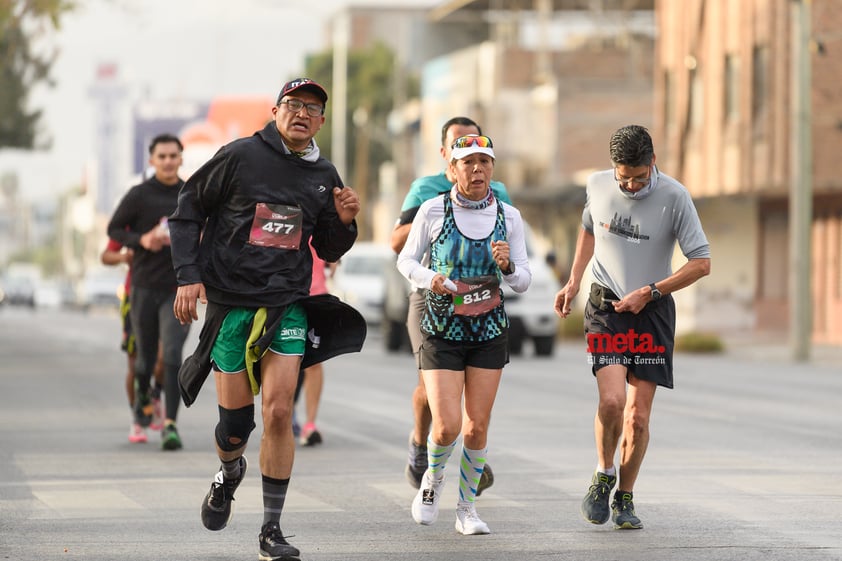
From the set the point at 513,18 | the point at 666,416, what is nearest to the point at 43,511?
the point at 666,416

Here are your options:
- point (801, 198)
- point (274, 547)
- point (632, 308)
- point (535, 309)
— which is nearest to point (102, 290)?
point (535, 309)

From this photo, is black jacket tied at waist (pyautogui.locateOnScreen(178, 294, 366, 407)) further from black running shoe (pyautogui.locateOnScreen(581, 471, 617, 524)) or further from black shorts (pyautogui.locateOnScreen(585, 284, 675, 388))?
black running shoe (pyautogui.locateOnScreen(581, 471, 617, 524))

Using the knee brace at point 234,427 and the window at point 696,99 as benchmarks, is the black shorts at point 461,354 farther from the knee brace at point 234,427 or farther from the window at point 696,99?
the window at point 696,99

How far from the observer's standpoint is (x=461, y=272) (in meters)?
8.72

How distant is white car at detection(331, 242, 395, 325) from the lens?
35.0 m

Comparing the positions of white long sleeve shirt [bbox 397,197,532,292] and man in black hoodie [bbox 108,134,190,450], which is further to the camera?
man in black hoodie [bbox 108,134,190,450]

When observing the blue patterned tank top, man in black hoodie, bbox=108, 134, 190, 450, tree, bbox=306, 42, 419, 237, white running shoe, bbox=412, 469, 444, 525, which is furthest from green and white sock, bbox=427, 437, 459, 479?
tree, bbox=306, 42, 419, 237

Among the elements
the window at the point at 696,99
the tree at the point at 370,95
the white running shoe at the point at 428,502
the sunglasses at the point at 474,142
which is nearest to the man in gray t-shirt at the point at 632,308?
the sunglasses at the point at 474,142

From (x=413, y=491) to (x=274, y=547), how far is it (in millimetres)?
2749

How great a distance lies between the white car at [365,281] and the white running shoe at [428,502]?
25419 mm

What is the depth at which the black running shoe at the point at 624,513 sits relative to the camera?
8789mm

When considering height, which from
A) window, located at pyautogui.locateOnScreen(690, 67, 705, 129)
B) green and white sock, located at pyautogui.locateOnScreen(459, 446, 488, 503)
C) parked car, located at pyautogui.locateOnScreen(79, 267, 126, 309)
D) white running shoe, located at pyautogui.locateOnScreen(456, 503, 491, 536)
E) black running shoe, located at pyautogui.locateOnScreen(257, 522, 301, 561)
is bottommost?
parked car, located at pyautogui.locateOnScreen(79, 267, 126, 309)

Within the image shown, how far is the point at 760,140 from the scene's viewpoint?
37.6 meters

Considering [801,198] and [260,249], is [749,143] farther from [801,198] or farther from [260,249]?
[260,249]
